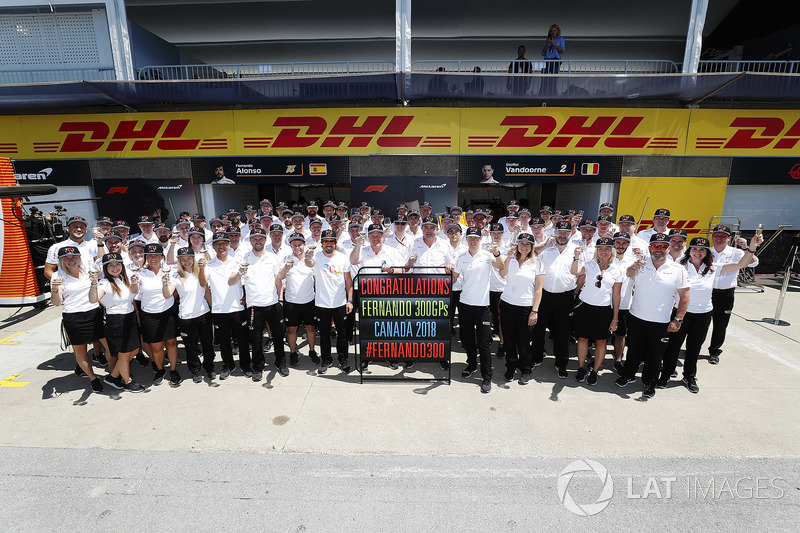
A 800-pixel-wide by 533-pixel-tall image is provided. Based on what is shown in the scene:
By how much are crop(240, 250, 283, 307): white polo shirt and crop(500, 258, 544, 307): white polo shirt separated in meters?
3.45

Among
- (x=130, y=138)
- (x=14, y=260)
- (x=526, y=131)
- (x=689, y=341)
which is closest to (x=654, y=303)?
(x=689, y=341)

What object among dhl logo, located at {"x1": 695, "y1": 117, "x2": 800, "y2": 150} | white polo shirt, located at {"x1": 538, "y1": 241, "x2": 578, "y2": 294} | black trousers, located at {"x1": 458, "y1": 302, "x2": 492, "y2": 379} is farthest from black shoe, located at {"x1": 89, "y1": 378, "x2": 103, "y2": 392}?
dhl logo, located at {"x1": 695, "y1": 117, "x2": 800, "y2": 150}

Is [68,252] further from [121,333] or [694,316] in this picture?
[694,316]

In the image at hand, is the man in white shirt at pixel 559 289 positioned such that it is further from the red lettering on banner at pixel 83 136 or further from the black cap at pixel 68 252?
the red lettering on banner at pixel 83 136

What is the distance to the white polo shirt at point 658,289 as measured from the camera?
492cm

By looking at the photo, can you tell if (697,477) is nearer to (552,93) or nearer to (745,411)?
(745,411)

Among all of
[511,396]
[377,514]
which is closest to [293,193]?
[511,396]

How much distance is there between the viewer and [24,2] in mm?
12477

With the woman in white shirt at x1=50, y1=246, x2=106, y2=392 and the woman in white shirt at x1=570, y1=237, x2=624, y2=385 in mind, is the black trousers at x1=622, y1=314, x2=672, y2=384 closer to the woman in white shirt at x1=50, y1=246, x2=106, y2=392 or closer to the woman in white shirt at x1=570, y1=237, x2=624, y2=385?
the woman in white shirt at x1=570, y1=237, x2=624, y2=385

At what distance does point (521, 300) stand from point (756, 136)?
12977mm

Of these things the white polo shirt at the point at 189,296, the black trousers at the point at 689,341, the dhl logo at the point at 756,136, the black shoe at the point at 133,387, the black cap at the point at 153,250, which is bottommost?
the black shoe at the point at 133,387

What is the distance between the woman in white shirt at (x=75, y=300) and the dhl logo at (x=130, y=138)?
894cm

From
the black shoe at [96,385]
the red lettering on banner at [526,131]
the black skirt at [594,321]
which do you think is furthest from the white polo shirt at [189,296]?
the red lettering on banner at [526,131]

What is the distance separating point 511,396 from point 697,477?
2073 mm
